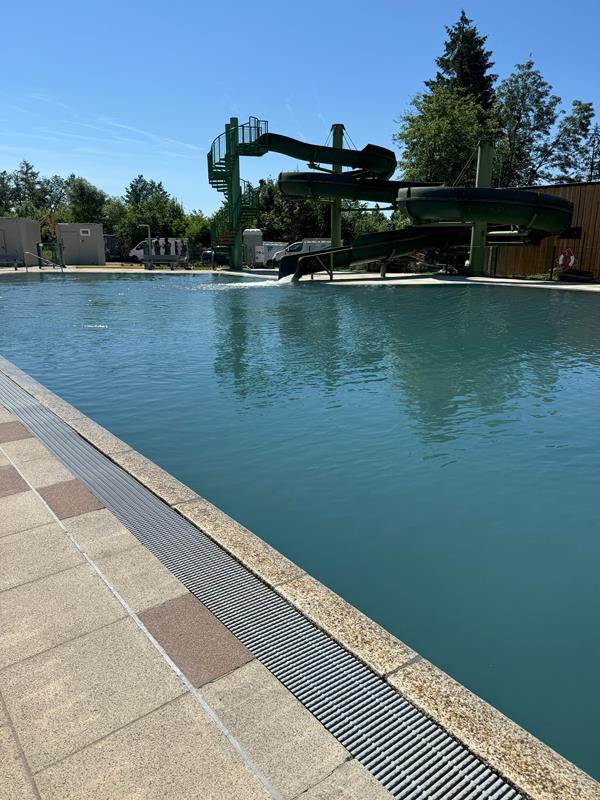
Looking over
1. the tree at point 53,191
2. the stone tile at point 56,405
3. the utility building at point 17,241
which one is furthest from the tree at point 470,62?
the tree at point 53,191

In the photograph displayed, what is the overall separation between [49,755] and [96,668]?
0.39m

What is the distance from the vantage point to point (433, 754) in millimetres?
1840

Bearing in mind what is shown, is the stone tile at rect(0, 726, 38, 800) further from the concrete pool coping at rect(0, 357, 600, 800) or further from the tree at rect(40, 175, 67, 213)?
the tree at rect(40, 175, 67, 213)

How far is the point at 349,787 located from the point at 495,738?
21.7 inches

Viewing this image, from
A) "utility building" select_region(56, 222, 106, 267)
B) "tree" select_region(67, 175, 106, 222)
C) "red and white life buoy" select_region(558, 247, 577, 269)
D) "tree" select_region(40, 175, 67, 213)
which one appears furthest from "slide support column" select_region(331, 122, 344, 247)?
"tree" select_region(40, 175, 67, 213)

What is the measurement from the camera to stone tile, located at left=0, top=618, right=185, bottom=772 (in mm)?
1856

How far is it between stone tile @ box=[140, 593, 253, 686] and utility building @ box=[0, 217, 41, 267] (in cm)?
4082

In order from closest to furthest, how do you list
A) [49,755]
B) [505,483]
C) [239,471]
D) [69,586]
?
[49,755] → [69,586] → [505,483] → [239,471]

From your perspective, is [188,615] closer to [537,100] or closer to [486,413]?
[486,413]

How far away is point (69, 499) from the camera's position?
3670mm

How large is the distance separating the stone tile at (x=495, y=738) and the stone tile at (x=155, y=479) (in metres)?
2.03

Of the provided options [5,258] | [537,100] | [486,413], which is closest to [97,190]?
[5,258]

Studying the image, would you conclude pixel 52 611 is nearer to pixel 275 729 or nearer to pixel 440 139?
pixel 275 729

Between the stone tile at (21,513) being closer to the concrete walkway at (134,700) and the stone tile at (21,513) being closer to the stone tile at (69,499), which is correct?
the stone tile at (69,499)
